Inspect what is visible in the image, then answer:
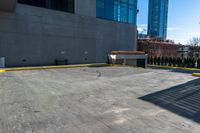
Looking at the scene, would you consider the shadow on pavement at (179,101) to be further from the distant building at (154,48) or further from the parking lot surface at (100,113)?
the distant building at (154,48)

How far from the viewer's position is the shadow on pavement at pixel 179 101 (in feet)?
13.2

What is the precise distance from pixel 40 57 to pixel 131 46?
15291 mm

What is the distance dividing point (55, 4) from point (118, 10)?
10.0 m

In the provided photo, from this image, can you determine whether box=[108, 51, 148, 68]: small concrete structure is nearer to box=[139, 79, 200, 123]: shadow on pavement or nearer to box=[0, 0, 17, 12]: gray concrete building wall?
box=[0, 0, 17, 12]: gray concrete building wall

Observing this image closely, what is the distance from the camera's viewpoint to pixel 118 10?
936 inches

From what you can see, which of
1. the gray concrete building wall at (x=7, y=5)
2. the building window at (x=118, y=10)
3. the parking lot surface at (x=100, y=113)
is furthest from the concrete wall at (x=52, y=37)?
the parking lot surface at (x=100, y=113)

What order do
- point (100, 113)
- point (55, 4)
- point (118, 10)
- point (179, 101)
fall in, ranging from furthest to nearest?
point (118, 10), point (55, 4), point (179, 101), point (100, 113)

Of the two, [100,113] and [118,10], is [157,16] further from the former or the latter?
[100,113]

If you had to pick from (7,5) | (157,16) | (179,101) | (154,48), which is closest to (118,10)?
(7,5)

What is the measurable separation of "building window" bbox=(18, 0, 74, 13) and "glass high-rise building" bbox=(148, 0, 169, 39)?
6485 centimetres

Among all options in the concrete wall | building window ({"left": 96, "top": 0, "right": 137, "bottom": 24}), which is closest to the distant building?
building window ({"left": 96, "top": 0, "right": 137, "bottom": 24})

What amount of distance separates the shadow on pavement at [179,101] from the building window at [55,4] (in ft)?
51.4

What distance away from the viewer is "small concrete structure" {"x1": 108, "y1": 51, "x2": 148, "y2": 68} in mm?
20625

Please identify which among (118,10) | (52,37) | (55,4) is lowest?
(52,37)
